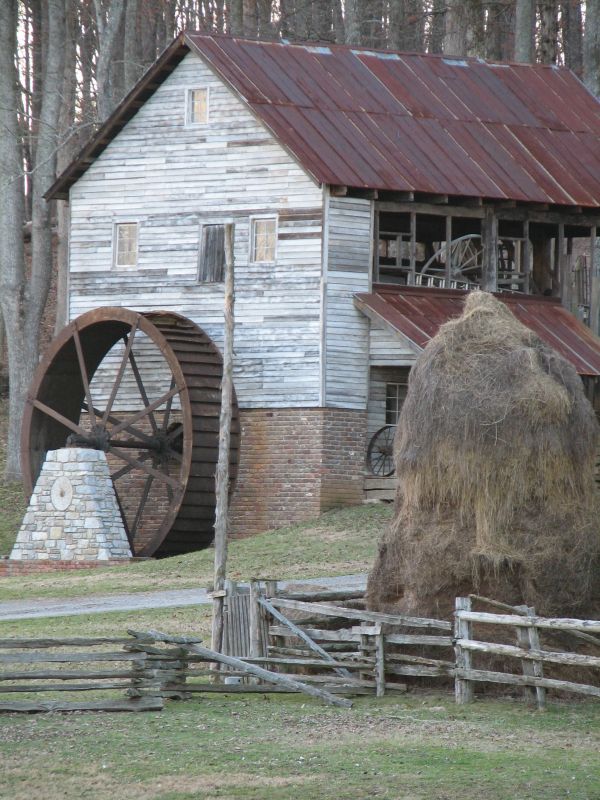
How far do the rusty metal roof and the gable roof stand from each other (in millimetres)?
2108

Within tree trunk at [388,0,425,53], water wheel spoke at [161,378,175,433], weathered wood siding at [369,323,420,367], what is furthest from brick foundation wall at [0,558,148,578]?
tree trunk at [388,0,425,53]

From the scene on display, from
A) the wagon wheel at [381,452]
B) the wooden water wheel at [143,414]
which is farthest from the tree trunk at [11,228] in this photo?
the wagon wheel at [381,452]

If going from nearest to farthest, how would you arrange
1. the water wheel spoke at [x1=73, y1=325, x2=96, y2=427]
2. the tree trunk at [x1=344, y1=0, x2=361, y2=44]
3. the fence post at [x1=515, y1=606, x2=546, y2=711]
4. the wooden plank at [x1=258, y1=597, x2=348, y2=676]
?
the fence post at [x1=515, y1=606, x2=546, y2=711] → the wooden plank at [x1=258, y1=597, x2=348, y2=676] → the water wheel spoke at [x1=73, y1=325, x2=96, y2=427] → the tree trunk at [x1=344, y1=0, x2=361, y2=44]

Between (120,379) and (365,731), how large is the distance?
18893 millimetres

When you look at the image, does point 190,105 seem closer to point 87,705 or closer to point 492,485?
point 492,485

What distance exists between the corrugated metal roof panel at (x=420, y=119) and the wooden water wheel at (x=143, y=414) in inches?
175

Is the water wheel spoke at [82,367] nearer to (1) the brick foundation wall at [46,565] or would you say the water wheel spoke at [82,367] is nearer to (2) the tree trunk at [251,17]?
(1) the brick foundation wall at [46,565]

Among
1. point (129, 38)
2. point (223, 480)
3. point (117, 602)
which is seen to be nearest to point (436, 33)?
point (129, 38)

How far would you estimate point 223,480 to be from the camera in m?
19.7

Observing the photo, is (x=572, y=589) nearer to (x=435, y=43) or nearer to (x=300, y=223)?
(x=300, y=223)

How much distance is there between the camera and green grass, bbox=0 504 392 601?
25281 millimetres

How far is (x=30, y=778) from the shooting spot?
11.9m

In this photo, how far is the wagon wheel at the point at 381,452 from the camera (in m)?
32.1

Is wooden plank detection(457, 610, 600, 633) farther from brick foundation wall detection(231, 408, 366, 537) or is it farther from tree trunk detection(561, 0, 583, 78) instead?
tree trunk detection(561, 0, 583, 78)
